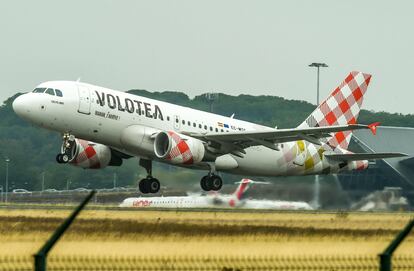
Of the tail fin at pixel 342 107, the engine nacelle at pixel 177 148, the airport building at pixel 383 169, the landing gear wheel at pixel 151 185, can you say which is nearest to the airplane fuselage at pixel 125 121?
the engine nacelle at pixel 177 148

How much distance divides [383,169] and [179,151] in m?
18.4

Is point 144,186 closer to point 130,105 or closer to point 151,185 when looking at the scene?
point 151,185

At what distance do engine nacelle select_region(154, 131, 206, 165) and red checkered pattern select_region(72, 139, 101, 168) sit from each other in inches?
192

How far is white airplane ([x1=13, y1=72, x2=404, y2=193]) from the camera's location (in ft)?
153

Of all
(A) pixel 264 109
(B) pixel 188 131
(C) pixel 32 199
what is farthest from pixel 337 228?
(A) pixel 264 109

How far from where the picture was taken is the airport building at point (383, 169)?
53469 mm

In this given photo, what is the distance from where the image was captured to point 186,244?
26.4m

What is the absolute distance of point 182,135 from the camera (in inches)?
1983

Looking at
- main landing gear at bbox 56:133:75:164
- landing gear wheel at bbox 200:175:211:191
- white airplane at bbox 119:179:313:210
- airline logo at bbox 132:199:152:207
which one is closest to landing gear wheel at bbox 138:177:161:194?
white airplane at bbox 119:179:313:210

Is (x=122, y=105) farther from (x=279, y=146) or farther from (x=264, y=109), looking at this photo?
(x=264, y=109)

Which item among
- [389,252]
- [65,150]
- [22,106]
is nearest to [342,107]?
[65,150]

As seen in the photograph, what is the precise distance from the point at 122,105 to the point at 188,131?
4.55 metres

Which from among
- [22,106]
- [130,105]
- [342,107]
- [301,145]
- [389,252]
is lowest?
[389,252]

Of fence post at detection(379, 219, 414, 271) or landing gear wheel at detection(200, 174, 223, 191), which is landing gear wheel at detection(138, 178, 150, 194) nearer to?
landing gear wheel at detection(200, 174, 223, 191)
